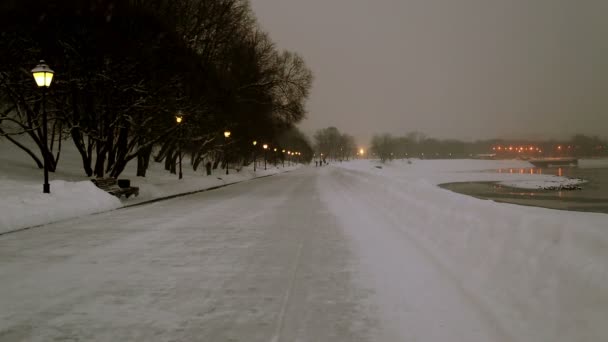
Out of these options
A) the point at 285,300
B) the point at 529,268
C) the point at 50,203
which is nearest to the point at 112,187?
the point at 50,203

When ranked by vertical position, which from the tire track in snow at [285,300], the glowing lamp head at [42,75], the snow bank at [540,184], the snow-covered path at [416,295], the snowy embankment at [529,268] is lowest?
the snow bank at [540,184]

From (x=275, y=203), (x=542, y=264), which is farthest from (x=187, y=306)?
(x=275, y=203)

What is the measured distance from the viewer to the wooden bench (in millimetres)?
16750

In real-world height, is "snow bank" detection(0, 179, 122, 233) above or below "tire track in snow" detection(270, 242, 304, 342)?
above

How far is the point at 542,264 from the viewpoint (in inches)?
171

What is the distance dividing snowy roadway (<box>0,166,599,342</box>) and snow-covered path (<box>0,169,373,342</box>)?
2 centimetres

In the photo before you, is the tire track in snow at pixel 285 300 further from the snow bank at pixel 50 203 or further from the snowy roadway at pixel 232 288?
the snow bank at pixel 50 203

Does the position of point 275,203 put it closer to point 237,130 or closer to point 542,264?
point 542,264

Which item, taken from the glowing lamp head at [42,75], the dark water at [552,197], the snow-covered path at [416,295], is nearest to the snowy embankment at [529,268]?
the snow-covered path at [416,295]

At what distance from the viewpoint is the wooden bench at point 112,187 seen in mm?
16750

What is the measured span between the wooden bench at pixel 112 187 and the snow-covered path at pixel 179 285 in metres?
6.78

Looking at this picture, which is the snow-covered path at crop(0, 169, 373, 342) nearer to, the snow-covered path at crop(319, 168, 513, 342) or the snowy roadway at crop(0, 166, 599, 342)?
the snowy roadway at crop(0, 166, 599, 342)

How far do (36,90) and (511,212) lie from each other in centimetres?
2093

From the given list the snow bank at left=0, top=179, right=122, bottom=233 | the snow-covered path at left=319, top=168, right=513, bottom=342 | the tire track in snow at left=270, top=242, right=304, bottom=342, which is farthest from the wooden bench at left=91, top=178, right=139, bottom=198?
the tire track in snow at left=270, top=242, right=304, bottom=342
